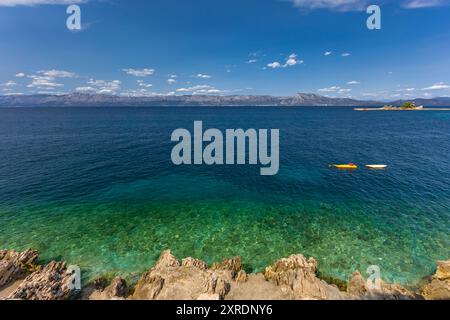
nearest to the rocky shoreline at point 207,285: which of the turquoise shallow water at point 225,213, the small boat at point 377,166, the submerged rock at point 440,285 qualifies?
the submerged rock at point 440,285

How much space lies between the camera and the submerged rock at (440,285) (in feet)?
65.5

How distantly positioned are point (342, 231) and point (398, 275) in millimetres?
8238

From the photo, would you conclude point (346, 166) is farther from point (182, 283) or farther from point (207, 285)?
point (182, 283)

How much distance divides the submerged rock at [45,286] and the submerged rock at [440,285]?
117ft

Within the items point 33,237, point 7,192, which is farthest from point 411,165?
point 7,192

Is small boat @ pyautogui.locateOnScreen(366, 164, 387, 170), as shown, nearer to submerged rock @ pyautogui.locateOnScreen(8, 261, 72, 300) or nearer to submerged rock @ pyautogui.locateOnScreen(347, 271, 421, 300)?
submerged rock @ pyautogui.locateOnScreen(347, 271, 421, 300)

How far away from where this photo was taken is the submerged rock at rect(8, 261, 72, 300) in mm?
19594

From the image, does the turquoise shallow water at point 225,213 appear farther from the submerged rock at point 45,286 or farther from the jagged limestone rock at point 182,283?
the jagged limestone rock at point 182,283

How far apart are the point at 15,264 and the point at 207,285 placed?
878 inches

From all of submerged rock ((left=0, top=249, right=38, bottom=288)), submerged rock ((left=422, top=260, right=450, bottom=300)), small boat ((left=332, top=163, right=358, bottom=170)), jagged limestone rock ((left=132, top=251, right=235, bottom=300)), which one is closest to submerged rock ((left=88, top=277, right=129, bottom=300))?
jagged limestone rock ((left=132, top=251, right=235, bottom=300))

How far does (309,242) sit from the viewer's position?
29.7m
